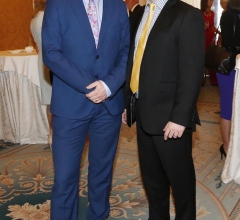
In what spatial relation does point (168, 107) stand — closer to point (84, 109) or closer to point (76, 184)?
point (84, 109)

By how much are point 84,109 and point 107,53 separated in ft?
1.03

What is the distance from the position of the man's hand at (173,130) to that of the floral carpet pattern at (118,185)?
92 cm

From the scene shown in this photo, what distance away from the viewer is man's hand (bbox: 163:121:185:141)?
71.2 inches

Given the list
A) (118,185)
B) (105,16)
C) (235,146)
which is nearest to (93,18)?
(105,16)

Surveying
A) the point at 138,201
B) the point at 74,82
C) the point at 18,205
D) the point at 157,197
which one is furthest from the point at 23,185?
the point at 74,82

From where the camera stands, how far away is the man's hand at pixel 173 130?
1810mm

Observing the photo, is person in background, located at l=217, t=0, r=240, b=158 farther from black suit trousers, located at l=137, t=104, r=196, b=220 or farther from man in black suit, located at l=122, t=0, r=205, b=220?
black suit trousers, located at l=137, t=104, r=196, b=220

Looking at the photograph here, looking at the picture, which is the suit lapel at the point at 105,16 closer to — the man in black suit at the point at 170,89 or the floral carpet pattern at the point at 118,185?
the man in black suit at the point at 170,89

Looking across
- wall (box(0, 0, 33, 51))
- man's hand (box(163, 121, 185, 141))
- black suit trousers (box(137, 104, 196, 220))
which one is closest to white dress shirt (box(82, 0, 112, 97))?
black suit trousers (box(137, 104, 196, 220))

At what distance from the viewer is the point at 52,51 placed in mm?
1859

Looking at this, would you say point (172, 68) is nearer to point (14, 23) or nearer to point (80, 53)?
point (80, 53)

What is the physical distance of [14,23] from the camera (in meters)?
6.71

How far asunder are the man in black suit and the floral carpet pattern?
0.65 metres

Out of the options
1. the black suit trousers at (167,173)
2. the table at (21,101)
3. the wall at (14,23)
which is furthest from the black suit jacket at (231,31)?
the wall at (14,23)
